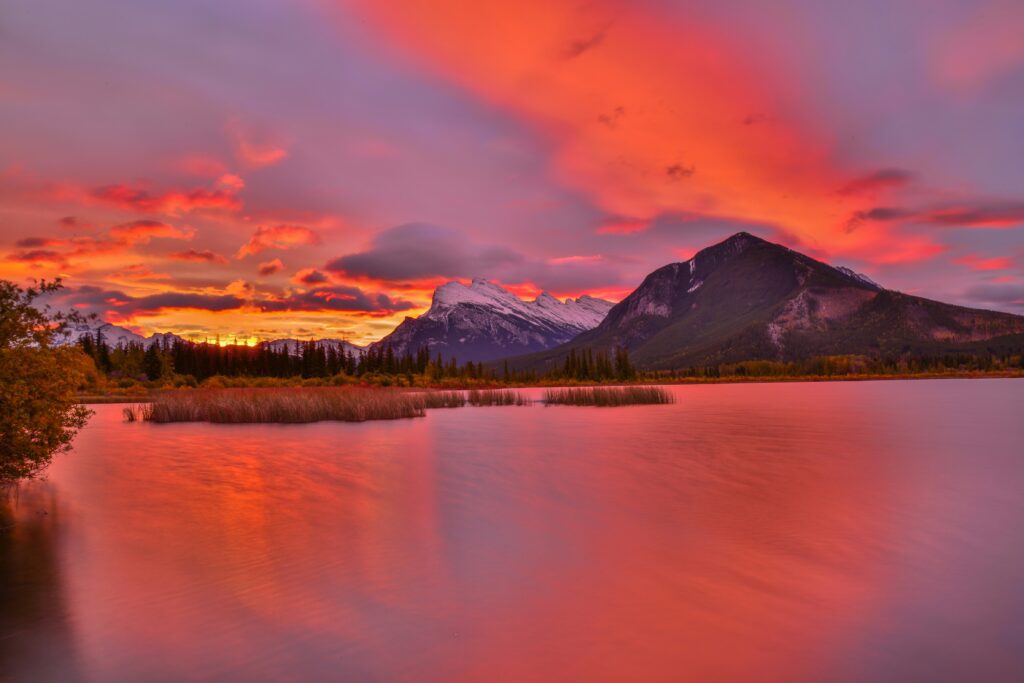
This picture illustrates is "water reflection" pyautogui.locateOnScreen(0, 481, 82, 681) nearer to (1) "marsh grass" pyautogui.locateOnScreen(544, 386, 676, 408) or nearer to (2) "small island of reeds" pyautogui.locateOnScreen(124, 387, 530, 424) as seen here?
(2) "small island of reeds" pyautogui.locateOnScreen(124, 387, 530, 424)

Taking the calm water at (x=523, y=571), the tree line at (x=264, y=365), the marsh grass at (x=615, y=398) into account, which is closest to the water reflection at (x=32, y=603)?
the calm water at (x=523, y=571)

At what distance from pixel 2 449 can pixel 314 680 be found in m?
13.0

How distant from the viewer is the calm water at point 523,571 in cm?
876

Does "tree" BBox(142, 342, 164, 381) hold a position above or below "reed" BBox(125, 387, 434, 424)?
above

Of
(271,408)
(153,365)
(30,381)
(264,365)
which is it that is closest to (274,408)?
(271,408)

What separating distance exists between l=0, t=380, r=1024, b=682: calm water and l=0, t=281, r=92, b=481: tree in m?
2.34

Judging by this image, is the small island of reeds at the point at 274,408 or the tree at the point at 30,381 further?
the small island of reeds at the point at 274,408

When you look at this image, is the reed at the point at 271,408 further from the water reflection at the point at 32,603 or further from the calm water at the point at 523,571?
the water reflection at the point at 32,603

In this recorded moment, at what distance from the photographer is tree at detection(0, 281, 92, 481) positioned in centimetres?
1555

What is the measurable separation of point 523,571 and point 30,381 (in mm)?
13447

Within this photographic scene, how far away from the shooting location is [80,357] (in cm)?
1720

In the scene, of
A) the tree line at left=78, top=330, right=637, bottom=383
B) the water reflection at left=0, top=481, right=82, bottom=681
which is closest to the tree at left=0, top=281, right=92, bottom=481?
the water reflection at left=0, top=481, right=82, bottom=681

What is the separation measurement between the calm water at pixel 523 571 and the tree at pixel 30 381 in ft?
7.68

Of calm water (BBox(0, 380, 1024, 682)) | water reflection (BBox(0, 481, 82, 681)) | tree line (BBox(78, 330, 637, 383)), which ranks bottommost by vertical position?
calm water (BBox(0, 380, 1024, 682))
